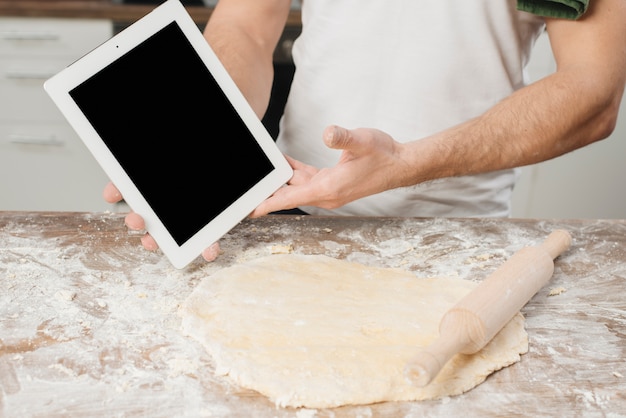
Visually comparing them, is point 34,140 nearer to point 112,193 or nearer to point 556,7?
point 112,193

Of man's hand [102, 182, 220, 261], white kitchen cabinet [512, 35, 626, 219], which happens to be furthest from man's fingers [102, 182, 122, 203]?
white kitchen cabinet [512, 35, 626, 219]

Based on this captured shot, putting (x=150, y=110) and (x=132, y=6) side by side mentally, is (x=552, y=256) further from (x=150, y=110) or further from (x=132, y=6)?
(x=132, y=6)

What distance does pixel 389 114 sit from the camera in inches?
53.2

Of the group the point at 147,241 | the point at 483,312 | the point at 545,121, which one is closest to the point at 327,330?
the point at 483,312

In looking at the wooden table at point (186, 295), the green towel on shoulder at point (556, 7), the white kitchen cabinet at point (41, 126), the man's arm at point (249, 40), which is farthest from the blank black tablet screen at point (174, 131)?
the white kitchen cabinet at point (41, 126)

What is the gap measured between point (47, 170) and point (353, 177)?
169cm

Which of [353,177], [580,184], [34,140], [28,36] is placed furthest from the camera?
[580,184]

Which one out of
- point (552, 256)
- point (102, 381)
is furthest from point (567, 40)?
point (102, 381)

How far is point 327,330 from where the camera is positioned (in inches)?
34.6

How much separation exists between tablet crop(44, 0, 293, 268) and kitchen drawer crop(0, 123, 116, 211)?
146 centimetres

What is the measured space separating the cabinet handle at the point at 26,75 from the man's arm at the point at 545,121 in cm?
150

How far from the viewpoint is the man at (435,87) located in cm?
121

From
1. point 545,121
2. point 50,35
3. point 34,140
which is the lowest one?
point 545,121

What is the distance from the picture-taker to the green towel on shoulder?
1.21 meters
